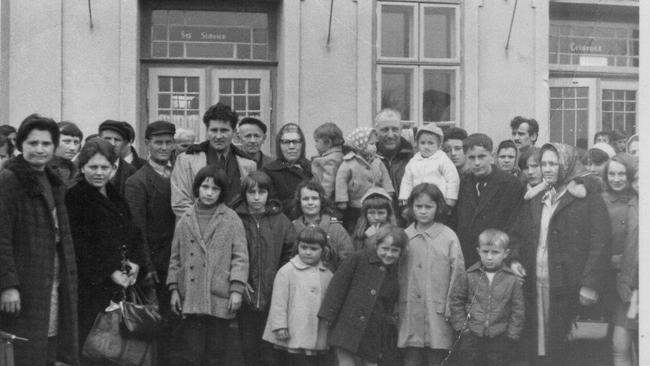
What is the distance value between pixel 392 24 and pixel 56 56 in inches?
142

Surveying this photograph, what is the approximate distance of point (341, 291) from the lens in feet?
17.9

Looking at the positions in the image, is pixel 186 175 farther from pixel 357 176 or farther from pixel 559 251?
pixel 559 251

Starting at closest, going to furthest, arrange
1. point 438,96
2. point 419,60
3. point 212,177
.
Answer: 1. point 212,177
2. point 419,60
3. point 438,96

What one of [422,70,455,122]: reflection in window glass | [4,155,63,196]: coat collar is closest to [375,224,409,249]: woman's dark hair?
[4,155,63,196]: coat collar

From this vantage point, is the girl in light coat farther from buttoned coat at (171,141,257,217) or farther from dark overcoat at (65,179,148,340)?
dark overcoat at (65,179,148,340)

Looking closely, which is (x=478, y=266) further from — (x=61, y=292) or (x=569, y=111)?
(x=569, y=111)

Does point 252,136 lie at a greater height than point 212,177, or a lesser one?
greater

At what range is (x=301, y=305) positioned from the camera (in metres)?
5.48

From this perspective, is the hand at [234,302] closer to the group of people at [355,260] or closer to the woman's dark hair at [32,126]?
the group of people at [355,260]

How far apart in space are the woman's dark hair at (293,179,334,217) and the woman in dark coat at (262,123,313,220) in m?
0.28

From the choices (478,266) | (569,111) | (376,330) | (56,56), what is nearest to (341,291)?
(376,330)

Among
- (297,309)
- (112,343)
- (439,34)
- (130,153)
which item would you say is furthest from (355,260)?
(439,34)

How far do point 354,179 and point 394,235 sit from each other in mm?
783

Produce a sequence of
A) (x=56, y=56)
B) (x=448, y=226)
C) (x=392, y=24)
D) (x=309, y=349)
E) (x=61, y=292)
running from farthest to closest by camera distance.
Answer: (x=392, y=24) → (x=56, y=56) → (x=448, y=226) → (x=309, y=349) → (x=61, y=292)
